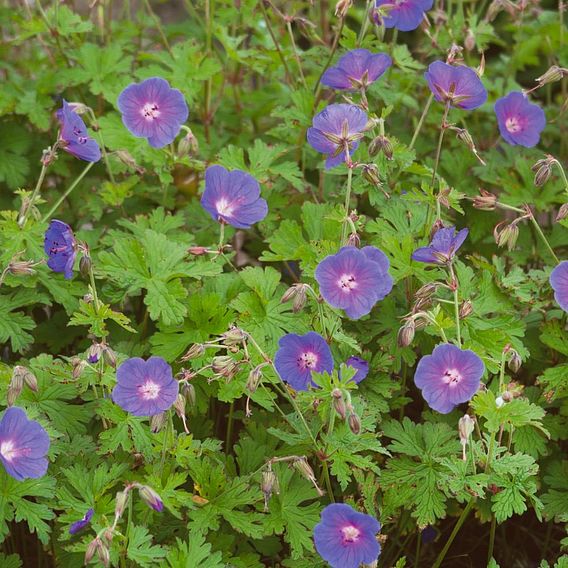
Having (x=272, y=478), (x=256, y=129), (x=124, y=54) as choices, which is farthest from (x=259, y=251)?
(x=272, y=478)

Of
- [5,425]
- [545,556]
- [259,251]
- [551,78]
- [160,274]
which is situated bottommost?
[545,556]

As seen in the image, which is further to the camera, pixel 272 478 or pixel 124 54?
pixel 124 54

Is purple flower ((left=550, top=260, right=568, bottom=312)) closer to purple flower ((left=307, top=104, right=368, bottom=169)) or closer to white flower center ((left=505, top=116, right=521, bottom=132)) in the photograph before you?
purple flower ((left=307, top=104, right=368, bottom=169))

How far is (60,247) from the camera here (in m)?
2.10

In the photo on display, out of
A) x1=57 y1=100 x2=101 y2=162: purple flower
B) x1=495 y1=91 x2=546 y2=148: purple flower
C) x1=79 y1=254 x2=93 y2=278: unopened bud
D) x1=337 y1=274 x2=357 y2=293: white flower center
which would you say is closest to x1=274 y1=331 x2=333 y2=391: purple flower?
x1=337 y1=274 x2=357 y2=293: white flower center

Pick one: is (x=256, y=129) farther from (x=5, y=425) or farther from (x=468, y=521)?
(x=5, y=425)

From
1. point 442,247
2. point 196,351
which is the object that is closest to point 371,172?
point 442,247

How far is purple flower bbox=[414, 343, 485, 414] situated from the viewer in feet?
5.96

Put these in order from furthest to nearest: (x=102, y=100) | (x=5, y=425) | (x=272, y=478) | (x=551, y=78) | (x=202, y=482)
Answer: (x=102, y=100) < (x=551, y=78) < (x=202, y=482) < (x=272, y=478) < (x=5, y=425)

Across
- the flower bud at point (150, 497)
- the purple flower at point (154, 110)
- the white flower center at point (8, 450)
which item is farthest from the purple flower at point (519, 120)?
the white flower center at point (8, 450)

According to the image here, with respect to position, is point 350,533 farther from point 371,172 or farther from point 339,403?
point 371,172

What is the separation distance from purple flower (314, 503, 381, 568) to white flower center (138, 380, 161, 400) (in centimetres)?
41

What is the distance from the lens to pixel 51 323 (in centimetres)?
255

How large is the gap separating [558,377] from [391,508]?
0.54 m
